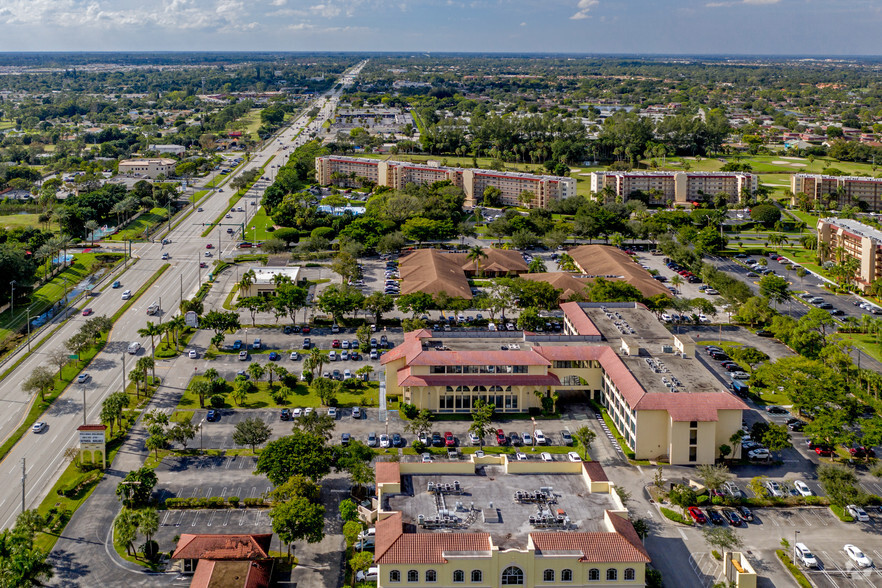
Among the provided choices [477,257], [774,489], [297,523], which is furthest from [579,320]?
[297,523]

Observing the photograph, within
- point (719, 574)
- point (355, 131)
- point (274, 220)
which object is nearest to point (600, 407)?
point (719, 574)

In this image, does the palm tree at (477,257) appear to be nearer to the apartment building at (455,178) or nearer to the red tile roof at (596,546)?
the apartment building at (455,178)

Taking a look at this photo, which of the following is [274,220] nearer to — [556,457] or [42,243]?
[42,243]

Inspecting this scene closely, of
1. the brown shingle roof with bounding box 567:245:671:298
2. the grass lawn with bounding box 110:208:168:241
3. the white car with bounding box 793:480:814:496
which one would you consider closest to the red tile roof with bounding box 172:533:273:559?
the white car with bounding box 793:480:814:496

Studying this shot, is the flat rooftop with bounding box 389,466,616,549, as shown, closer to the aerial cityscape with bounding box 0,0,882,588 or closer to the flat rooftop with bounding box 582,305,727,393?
the aerial cityscape with bounding box 0,0,882,588

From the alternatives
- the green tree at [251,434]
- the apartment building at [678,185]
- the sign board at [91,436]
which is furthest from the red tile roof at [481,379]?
the apartment building at [678,185]
